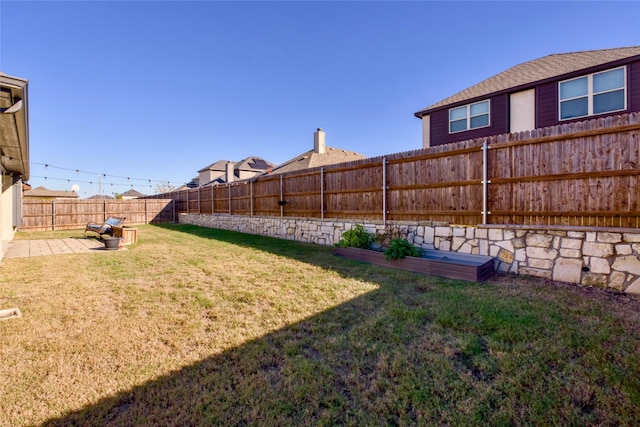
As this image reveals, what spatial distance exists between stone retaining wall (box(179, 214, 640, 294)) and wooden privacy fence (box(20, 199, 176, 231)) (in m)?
17.3

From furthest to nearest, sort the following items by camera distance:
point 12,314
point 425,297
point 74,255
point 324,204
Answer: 1. point 324,204
2. point 74,255
3. point 425,297
4. point 12,314

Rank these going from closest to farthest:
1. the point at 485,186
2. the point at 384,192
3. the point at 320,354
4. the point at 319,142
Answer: the point at 320,354, the point at 485,186, the point at 384,192, the point at 319,142

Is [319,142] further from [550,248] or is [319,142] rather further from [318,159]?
[550,248]

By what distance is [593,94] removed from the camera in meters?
9.53

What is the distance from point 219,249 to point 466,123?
11396 millimetres

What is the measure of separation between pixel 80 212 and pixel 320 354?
1912cm

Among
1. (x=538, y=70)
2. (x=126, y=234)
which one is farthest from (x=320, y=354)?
(x=538, y=70)

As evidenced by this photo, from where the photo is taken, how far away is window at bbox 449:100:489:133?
11885 millimetres

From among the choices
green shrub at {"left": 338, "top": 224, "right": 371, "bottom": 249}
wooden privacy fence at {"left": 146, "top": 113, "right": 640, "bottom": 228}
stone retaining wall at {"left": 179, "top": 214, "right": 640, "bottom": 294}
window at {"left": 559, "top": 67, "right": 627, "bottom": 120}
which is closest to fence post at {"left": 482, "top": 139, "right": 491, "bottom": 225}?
wooden privacy fence at {"left": 146, "top": 113, "right": 640, "bottom": 228}

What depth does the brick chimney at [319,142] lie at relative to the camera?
20.7 meters

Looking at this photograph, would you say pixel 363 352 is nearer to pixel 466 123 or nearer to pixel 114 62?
pixel 466 123

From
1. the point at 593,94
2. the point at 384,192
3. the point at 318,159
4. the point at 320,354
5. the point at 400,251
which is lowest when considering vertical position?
the point at 320,354

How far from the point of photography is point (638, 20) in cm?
819

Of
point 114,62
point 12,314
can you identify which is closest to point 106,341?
point 12,314
